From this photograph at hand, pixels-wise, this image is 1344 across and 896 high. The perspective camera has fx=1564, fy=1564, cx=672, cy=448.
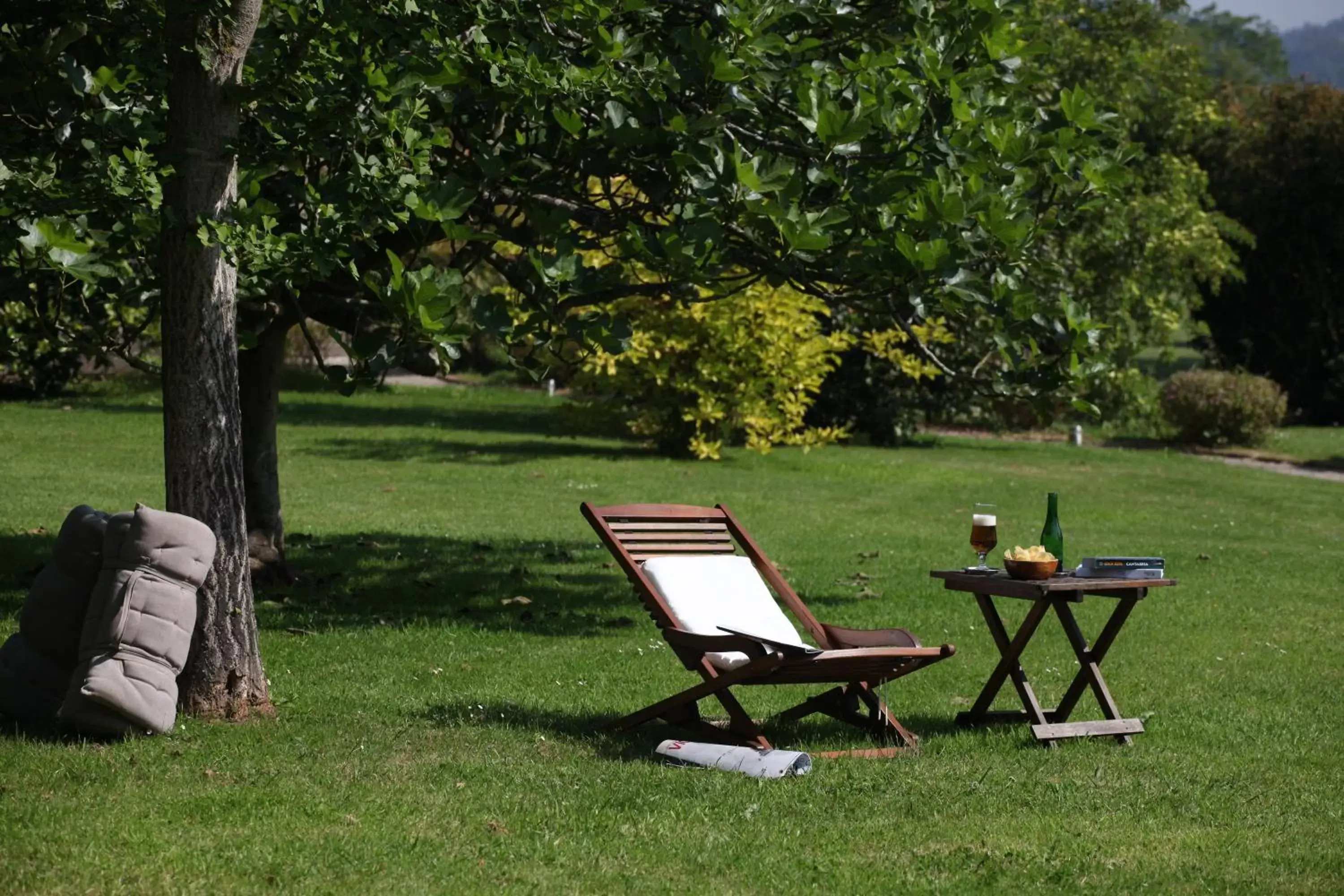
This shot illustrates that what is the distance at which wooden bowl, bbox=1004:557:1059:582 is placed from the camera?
6.71m

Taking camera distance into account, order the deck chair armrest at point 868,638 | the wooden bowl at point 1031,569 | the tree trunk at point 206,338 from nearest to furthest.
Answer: the tree trunk at point 206,338, the wooden bowl at point 1031,569, the deck chair armrest at point 868,638

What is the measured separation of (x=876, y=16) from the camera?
10023 millimetres

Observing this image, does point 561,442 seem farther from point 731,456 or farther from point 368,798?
point 368,798

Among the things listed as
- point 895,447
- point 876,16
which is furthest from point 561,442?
point 876,16

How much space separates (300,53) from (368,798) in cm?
349

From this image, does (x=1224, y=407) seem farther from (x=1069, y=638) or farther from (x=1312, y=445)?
(x=1069, y=638)

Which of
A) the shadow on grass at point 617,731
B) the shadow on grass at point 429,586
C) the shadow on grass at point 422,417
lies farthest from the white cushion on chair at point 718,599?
the shadow on grass at point 422,417

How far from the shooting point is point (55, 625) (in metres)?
6.55

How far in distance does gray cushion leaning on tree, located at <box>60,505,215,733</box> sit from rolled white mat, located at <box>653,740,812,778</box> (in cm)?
197

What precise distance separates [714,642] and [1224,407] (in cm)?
2252

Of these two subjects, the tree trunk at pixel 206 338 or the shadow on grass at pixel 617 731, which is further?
the shadow on grass at pixel 617 731

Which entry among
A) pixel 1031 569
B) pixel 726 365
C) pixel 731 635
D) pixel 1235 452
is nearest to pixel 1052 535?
pixel 1031 569

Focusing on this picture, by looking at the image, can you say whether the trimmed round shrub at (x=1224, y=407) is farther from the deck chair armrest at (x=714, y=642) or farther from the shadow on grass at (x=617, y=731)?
the deck chair armrest at (x=714, y=642)

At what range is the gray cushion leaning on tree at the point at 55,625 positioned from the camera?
21.3 feet
